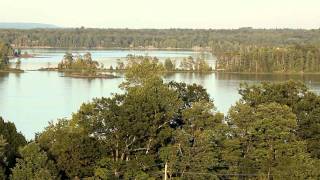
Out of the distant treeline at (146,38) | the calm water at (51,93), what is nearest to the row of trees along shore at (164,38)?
the distant treeline at (146,38)

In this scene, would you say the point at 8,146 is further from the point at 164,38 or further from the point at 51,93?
the point at 164,38

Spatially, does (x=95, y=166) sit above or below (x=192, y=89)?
below

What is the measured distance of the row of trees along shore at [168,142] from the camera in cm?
816

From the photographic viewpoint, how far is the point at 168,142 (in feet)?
29.0

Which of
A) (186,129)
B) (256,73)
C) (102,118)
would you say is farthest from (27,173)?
(256,73)

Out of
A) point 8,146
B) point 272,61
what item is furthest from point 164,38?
point 8,146

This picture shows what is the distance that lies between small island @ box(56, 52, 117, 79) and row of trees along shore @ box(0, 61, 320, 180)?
24871 millimetres

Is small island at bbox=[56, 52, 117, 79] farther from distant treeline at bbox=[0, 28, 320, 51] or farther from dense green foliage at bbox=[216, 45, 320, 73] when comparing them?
distant treeline at bbox=[0, 28, 320, 51]

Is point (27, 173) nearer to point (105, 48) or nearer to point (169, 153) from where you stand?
point (169, 153)

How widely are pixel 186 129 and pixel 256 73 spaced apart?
3123cm

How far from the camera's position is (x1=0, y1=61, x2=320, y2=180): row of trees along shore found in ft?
26.8

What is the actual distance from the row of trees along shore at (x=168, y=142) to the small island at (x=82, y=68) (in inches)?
979

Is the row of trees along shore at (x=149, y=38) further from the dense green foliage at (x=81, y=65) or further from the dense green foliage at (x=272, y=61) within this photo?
the dense green foliage at (x=81, y=65)

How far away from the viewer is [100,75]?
3475 centimetres
